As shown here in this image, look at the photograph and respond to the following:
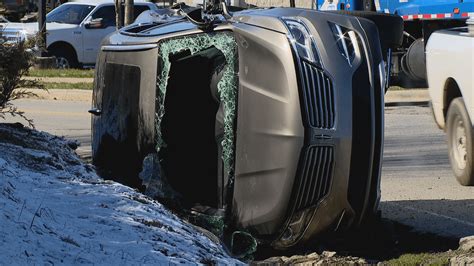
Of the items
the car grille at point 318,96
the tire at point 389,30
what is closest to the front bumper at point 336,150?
the car grille at point 318,96

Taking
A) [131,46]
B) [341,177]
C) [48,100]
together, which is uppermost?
[131,46]

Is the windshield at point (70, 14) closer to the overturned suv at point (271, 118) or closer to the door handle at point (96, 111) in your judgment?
the door handle at point (96, 111)

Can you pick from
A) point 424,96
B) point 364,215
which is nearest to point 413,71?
point 424,96

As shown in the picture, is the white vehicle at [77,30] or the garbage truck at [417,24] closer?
the garbage truck at [417,24]

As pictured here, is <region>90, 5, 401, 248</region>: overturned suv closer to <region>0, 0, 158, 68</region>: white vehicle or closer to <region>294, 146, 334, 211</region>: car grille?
<region>294, 146, 334, 211</region>: car grille

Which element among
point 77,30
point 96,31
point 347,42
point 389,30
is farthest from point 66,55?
point 347,42

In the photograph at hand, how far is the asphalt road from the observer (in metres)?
8.70

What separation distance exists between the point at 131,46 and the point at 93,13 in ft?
69.7

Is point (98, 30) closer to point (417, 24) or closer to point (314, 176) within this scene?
point (417, 24)

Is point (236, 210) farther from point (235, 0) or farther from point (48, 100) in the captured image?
point (235, 0)

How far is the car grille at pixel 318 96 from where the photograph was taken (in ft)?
21.5

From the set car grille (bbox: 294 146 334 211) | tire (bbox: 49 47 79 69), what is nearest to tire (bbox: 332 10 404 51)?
car grille (bbox: 294 146 334 211)

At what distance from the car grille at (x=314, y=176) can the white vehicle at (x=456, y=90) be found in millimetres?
3478

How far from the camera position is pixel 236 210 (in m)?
7.00
